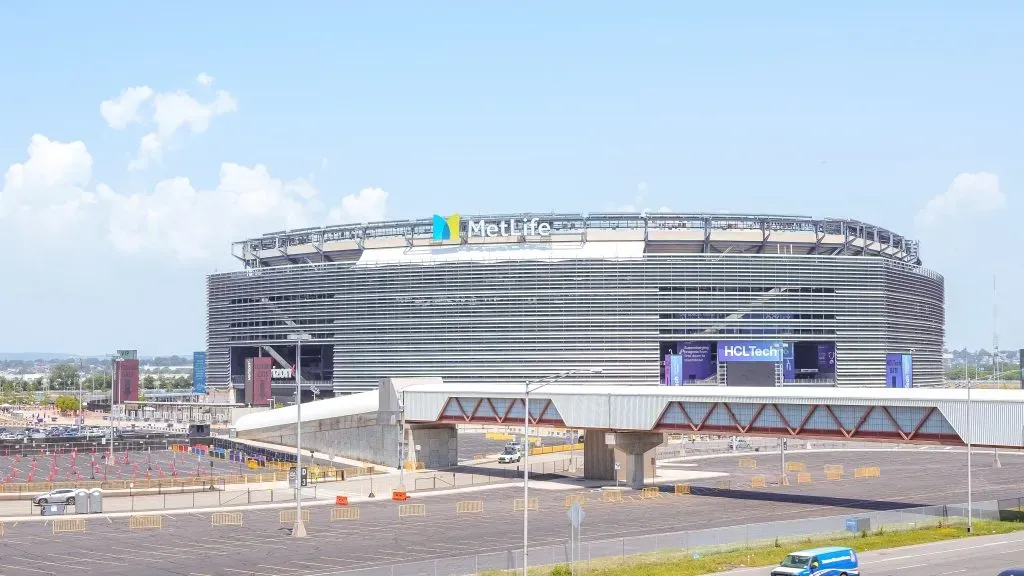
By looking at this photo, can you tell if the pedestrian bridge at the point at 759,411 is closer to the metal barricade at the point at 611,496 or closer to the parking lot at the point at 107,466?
the metal barricade at the point at 611,496

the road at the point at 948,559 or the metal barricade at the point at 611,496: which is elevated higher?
the road at the point at 948,559

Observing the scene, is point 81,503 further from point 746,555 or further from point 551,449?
point 551,449

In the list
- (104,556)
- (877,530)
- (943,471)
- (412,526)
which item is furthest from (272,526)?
(943,471)

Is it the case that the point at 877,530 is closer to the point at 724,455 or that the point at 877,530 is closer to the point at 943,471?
the point at 943,471

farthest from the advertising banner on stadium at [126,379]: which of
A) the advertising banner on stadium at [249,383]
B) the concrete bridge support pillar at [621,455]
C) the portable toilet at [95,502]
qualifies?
the portable toilet at [95,502]

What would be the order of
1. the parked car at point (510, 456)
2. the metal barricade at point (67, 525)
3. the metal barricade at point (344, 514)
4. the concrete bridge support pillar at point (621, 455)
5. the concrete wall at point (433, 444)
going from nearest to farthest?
the metal barricade at point (67, 525), the metal barricade at point (344, 514), the concrete bridge support pillar at point (621, 455), the concrete wall at point (433, 444), the parked car at point (510, 456)

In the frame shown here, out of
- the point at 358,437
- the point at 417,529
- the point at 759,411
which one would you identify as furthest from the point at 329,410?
the point at 759,411
